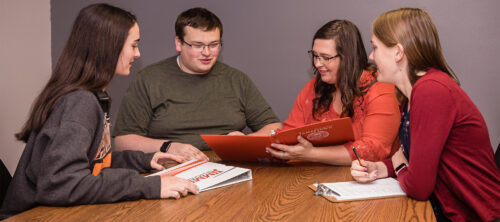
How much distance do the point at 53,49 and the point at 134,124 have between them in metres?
1.26

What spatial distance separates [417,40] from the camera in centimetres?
136

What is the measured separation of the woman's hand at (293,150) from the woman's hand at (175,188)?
479 millimetres

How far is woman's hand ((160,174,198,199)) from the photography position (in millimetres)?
1242

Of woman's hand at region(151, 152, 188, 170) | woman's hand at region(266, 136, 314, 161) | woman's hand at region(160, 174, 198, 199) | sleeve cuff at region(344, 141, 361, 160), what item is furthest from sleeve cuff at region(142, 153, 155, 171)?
sleeve cuff at region(344, 141, 361, 160)

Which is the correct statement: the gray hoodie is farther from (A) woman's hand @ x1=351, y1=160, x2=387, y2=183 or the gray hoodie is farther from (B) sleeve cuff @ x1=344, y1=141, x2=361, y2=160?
(B) sleeve cuff @ x1=344, y1=141, x2=361, y2=160

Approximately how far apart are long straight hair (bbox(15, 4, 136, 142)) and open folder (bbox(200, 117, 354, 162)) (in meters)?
0.47

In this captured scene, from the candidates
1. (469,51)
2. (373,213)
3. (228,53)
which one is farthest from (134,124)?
(469,51)

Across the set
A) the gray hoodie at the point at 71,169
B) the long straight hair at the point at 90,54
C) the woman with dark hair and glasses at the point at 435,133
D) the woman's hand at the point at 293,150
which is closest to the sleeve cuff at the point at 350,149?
the woman's hand at the point at 293,150

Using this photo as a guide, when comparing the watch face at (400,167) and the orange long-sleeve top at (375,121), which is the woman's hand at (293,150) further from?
the watch face at (400,167)

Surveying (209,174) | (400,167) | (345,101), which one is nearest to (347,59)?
(345,101)

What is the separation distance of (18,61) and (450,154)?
8.79ft

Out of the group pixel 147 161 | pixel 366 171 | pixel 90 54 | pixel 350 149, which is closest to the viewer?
pixel 90 54

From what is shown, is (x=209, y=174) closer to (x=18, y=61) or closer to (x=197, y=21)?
(x=197, y=21)

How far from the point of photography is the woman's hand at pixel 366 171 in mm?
1375
